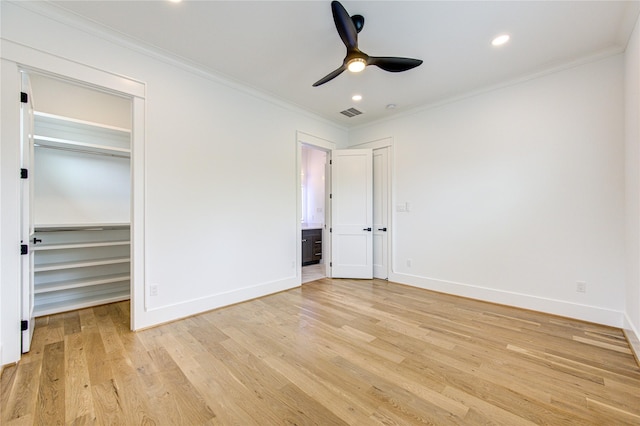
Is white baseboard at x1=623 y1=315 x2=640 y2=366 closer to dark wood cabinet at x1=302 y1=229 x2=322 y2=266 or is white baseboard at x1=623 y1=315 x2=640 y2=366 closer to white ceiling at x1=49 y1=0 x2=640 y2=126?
white ceiling at x1=49 y1=0 x2=640 y2=126

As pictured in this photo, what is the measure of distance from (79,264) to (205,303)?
5.34ft

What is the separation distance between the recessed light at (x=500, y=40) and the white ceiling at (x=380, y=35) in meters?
0.04

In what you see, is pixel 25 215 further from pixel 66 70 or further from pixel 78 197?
pixel 78 197

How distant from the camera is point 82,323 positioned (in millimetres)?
2809

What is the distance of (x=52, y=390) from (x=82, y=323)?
132 cm

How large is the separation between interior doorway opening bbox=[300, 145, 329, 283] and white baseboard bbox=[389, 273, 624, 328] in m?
2.32

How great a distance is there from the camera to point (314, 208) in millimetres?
6867

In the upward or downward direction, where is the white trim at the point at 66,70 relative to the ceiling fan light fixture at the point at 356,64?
downward

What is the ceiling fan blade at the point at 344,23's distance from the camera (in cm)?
186

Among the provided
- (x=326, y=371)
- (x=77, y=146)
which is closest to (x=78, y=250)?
(x=77, y=146)

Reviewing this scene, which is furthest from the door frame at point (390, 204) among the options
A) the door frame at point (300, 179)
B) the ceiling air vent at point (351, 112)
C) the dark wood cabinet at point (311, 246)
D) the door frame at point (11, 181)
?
the door frame at point (11, 181)

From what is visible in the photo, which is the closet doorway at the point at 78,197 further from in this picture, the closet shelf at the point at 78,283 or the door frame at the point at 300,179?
the door frame at the point at 300,179

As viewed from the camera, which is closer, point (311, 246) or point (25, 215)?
point (25, 215)

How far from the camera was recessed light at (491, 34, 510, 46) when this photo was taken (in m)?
2.53
